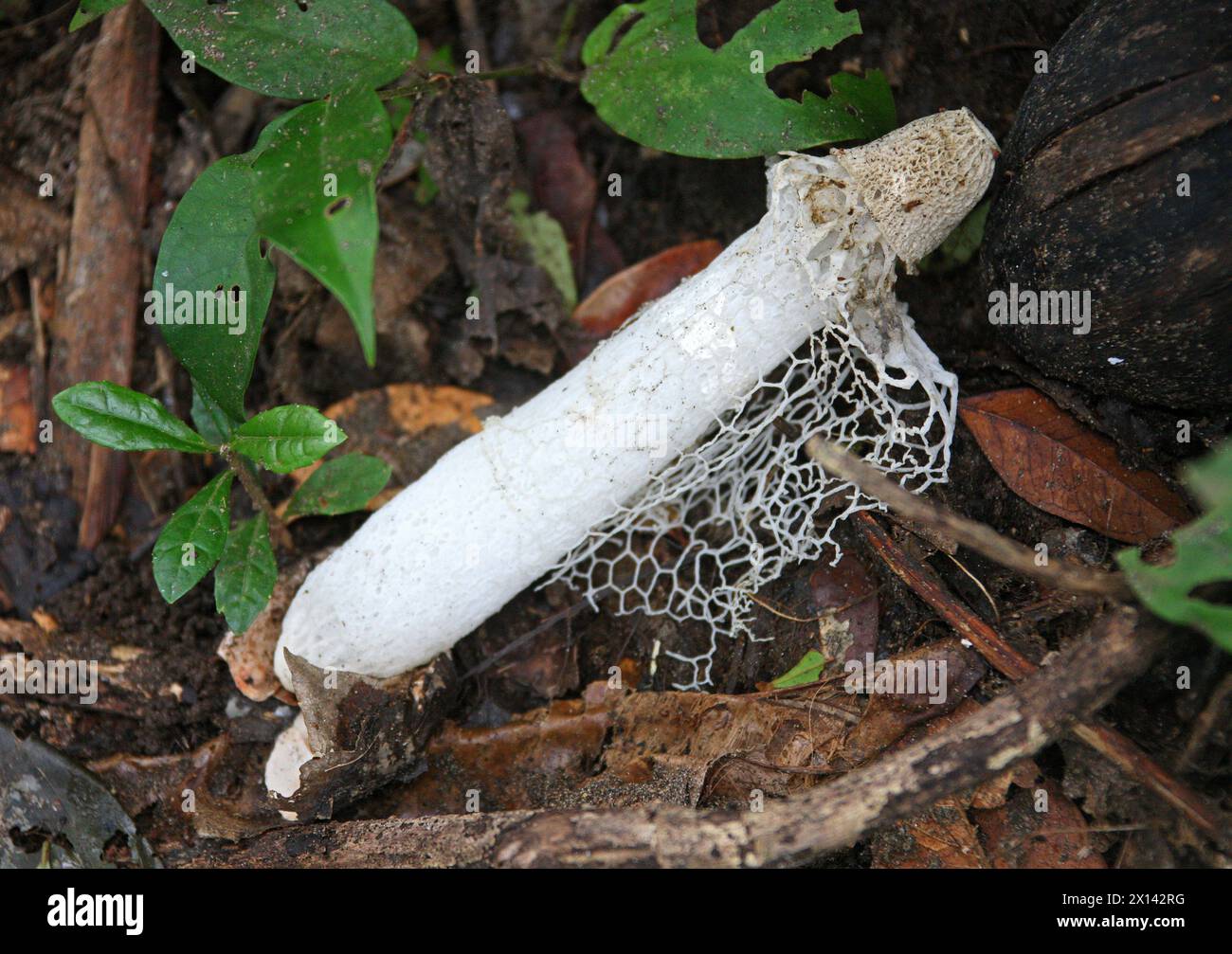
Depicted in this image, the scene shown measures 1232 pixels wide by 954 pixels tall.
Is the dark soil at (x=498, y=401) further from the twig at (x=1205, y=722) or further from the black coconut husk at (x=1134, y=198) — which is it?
the black coconut husk at (x=1134, y=198)

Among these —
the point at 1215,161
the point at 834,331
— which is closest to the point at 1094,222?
the point at 1215,161

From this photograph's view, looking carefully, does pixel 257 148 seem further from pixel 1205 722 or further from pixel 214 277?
pixel 1205 722

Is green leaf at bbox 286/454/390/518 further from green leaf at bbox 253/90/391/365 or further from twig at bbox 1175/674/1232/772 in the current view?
twig at bbox 1175/674/1232/772

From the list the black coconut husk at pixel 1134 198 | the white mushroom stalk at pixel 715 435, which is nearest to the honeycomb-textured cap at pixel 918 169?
the white mushroom stalk at pixel 715 435

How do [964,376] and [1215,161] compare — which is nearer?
[1215,161]

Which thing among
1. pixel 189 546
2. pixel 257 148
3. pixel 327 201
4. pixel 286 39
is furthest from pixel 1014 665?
pixel 286 39

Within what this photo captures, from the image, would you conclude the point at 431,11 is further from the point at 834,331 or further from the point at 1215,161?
the point at 1215,161

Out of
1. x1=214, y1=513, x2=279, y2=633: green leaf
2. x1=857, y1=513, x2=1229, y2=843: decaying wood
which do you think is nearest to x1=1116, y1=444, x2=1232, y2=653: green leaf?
x1=857, y1=513, x2=1229, y2=843: decaying wood
